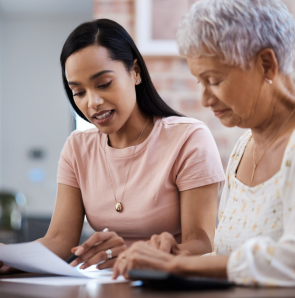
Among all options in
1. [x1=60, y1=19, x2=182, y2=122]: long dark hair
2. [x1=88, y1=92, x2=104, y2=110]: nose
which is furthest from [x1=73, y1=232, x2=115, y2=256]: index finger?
[x1=60, y1=19, x2=182, y2=122]: long dark hair

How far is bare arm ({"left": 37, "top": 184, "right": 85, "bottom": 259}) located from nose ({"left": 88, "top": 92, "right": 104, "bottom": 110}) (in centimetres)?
33

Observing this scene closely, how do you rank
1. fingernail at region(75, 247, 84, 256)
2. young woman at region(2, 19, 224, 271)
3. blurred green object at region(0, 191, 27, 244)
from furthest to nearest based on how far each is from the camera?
1. blurred green object at region(0, 191, 27, 244)
2. young woman at region(2, 19, 224, 271)
3. fingernail at region(75, 247, 84, 256)

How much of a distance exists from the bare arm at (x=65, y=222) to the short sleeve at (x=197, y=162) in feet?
1.23

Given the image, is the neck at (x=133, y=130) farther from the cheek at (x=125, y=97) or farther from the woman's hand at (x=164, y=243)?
the woman's hand at (x=164, y=243)

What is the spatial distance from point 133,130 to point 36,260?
68cm

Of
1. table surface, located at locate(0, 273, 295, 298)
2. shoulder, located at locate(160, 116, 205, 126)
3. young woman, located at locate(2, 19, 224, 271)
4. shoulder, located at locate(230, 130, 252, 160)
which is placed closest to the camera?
table surface, located at locate(0, 273, 295, 298)

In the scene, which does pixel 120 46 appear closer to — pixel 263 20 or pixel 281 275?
pixel 263 20

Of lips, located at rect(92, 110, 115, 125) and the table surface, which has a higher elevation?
lips, located at rect(92, 110, 115, 125)

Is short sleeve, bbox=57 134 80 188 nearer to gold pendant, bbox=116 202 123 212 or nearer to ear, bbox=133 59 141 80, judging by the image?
gold pendant, bbox=116 202 123 212

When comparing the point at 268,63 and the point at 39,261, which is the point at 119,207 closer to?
the point at 39,261

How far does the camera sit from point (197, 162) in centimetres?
141

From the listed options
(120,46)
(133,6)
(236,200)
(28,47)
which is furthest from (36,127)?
(236,200)

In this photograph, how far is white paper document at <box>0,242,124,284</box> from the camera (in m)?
0.97

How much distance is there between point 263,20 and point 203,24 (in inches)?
4.7
